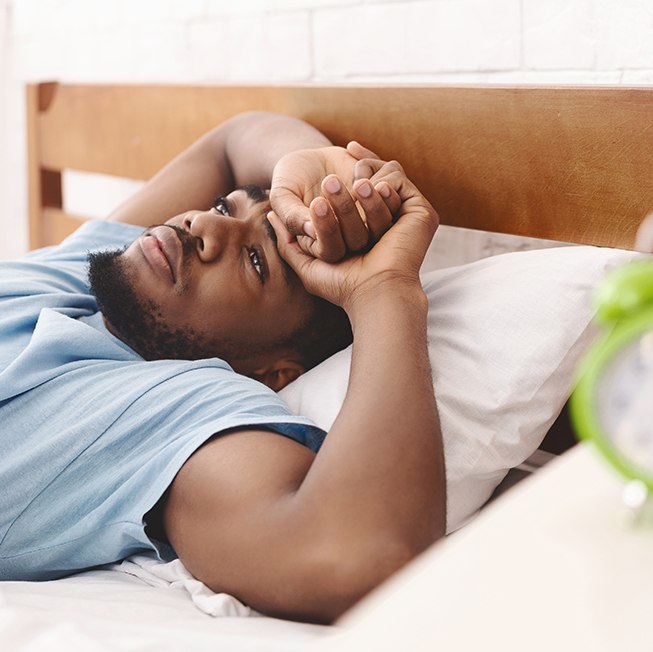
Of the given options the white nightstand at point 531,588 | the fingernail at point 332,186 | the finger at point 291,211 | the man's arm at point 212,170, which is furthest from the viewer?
the man's arm at point 212,170

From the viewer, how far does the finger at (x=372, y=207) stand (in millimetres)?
1000

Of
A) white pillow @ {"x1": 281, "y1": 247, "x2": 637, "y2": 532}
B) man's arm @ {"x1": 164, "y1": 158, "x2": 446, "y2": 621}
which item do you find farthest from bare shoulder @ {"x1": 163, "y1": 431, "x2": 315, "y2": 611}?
white pillow @ {"x1": 281, "y1": 247, "x2": 637, "y2": 532}

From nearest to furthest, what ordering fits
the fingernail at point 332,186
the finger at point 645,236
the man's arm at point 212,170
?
the finger at point 645,236 → the fingernail at point 332,186 → the man's arm at point 212,170

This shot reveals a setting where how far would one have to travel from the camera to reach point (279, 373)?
1189 mm

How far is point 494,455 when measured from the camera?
92 centimetres

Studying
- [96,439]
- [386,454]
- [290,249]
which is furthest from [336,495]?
[290,249]

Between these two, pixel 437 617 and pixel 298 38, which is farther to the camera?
pixel 298 38

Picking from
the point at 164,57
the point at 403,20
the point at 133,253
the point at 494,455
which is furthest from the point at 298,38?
the point at 494,455

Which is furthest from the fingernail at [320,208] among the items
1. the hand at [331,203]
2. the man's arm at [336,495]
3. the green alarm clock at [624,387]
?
the green alarm clock at [624,387]

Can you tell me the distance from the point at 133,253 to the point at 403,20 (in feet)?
1.91

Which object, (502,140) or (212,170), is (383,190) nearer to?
(502,140)

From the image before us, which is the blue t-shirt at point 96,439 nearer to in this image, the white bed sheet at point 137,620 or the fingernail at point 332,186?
the white bed sheet at point 137,620

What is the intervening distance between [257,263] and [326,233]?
21 cm

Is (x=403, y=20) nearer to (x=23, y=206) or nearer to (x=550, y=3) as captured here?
(x=550, y=3)
